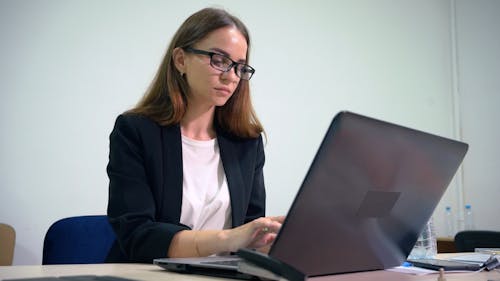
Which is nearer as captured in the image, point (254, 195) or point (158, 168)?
point (158, 168)

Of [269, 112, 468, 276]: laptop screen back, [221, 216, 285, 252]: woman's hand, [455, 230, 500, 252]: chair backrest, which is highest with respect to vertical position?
[269, 112, 468, 276]: laptop screen back

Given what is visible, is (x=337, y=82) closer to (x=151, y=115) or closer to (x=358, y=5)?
(x=358, y=5)

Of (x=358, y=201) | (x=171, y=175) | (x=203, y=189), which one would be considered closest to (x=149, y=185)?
(x=171, y=175)

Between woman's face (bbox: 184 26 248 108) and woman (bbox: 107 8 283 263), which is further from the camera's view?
woman's face (bbox: 184 26 248 108)

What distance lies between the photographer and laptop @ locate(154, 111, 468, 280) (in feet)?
2.55

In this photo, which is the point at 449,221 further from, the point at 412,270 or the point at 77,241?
the point at 77,241

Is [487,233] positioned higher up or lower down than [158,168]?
lower down

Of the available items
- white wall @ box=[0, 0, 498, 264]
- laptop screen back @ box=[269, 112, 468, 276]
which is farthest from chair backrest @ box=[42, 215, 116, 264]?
white wall @ box=[0, 0, 498, 264]

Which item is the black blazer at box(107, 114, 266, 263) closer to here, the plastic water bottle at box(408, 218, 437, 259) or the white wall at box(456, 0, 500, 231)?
the plastic water bottle at box(408, 218, 437, 259)

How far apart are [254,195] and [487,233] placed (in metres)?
1.16

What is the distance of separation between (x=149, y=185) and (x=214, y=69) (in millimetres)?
372

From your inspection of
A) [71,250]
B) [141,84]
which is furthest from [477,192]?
[71,250]

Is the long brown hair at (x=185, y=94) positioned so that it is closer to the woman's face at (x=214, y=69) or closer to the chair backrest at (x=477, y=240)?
the woman's face at (x=214, y=69)

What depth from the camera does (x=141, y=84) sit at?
264cm
